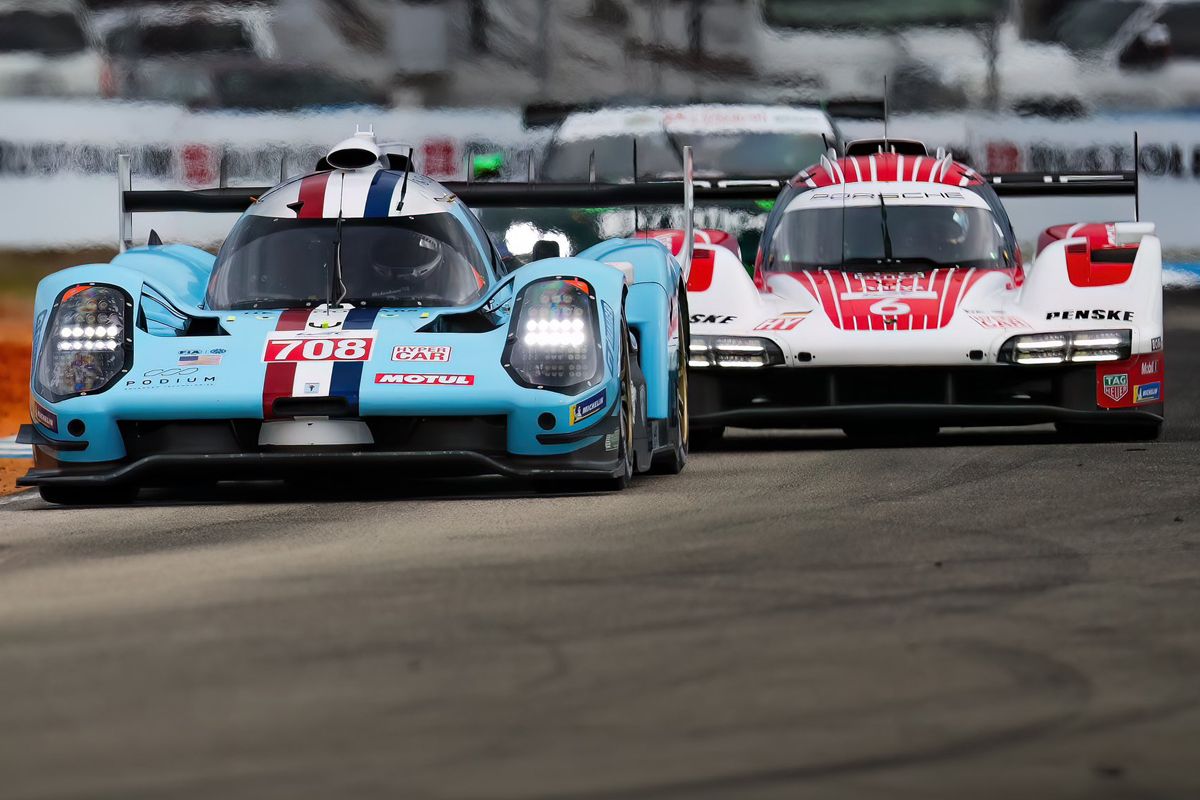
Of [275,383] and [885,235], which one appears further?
[885,235]

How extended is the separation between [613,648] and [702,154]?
34.6ft

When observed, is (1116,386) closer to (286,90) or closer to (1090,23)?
(286,90)

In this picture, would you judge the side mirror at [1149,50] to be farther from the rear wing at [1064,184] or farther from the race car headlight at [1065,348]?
the race car headlight at [1065,348]

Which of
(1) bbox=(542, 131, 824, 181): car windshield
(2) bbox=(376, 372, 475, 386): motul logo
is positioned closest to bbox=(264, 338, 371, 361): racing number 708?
(2) bbox=(376, 372, 475, 386): motul logo

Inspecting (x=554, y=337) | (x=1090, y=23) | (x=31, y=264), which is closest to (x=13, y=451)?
(x=554, y=337)

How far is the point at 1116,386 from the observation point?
10.6m

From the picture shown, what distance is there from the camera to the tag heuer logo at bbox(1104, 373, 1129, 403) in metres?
10.5

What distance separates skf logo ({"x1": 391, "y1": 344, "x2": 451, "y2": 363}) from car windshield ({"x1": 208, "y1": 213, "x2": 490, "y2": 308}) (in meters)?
0.68

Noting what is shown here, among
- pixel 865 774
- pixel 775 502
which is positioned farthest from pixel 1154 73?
pixel 865 774

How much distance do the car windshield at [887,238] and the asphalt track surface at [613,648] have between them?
146 inches

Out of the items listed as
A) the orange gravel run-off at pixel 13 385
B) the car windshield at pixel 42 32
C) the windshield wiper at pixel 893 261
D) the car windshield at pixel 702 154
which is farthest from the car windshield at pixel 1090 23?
the orange gravel run-off at pixel 13 385

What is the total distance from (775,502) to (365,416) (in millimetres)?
1334

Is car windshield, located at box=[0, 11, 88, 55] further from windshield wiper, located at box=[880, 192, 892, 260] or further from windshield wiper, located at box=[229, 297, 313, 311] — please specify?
windshield wiper, located at box=[229, 297, 313, 311]

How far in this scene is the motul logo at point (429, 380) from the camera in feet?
26.6
